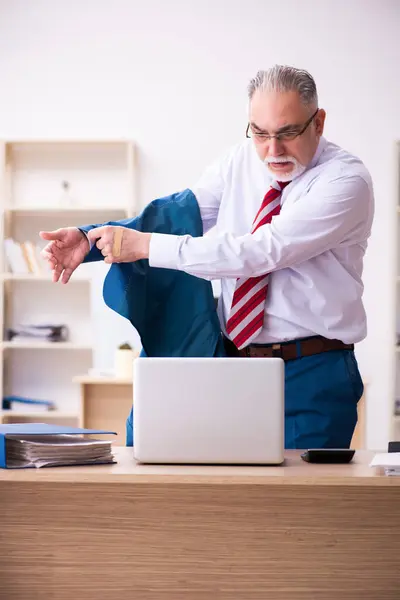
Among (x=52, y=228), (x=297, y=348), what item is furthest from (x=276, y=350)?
(x=52, y=228)

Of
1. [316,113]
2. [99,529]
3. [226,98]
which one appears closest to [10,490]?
[99,529]

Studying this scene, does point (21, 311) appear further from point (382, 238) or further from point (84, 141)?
point (382, 238)

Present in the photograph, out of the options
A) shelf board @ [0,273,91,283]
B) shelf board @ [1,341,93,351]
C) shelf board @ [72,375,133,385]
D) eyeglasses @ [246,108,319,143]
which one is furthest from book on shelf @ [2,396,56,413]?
eyeglasses @ [246,108,319,143]

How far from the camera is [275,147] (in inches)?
79.7

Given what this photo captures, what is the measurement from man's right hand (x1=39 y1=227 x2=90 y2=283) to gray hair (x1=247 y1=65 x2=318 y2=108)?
508mm

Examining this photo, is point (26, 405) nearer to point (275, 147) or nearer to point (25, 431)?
point (275, 147)

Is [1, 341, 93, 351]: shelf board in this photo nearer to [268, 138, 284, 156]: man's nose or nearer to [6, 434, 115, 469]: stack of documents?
[268, 138, 284, 156]: man's nose

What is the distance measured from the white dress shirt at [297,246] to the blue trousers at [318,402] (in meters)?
0.07

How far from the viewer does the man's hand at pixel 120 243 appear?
1.88 m

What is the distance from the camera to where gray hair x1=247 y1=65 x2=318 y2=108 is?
199cm

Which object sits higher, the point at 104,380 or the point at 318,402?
the point at 318,402

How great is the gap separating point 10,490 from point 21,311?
4.28 m

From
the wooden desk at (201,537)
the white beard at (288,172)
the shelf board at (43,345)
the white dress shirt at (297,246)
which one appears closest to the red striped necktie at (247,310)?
the white dress shirt at (297,246)

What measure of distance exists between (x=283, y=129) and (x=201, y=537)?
3.22ft
